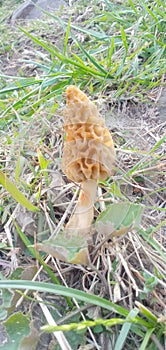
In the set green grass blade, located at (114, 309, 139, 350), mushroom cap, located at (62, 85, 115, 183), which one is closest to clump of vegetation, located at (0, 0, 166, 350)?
green grass blade, located at (114, 309, 139, 350)

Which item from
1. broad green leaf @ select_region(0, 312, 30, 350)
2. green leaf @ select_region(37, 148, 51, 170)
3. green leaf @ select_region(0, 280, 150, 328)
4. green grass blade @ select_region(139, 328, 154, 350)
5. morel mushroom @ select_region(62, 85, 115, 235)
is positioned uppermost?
Result: morel mushroom @ select_region(62, 85, 115, 235)

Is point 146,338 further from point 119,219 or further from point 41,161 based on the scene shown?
point 41,161

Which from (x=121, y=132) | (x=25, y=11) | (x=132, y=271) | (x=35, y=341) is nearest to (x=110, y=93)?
(x=121, y=132)

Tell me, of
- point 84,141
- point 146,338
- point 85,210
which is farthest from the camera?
point 85,210

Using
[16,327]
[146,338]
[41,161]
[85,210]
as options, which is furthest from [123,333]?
[41,161]

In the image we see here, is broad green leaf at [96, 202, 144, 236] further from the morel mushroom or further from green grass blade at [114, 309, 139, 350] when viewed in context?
green grass blade at [114, 309, 139, 350]

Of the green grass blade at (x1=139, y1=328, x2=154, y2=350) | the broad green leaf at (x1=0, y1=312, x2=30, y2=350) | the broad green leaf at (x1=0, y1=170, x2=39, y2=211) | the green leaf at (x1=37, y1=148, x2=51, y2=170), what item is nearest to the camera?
the green grass blade at (x1=139, y1=328, x2=154, y2=350)
